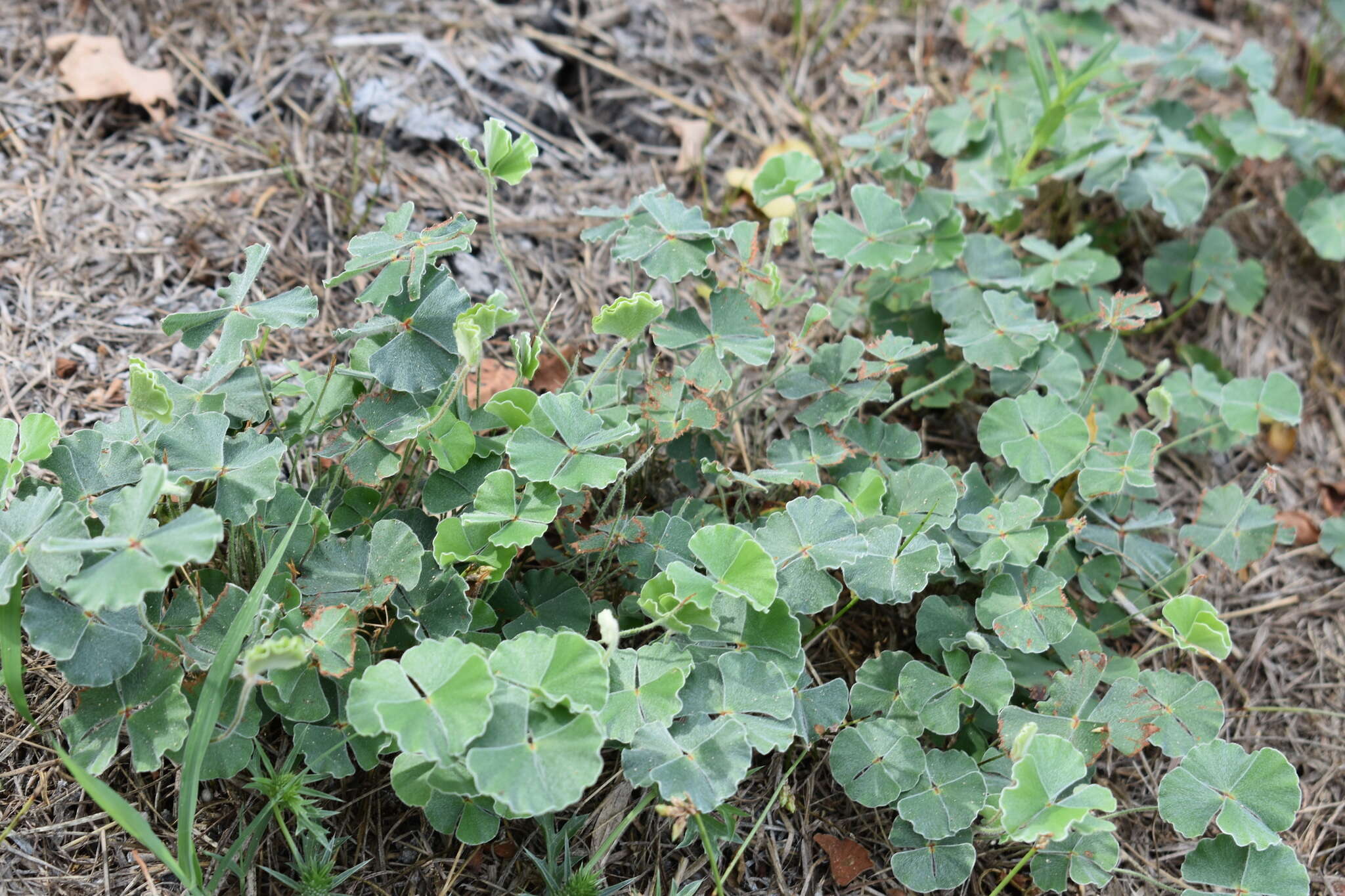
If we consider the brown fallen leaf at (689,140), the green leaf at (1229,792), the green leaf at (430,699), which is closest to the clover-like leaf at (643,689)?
the green leaf at (430,699)

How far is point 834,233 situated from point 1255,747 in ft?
5.00

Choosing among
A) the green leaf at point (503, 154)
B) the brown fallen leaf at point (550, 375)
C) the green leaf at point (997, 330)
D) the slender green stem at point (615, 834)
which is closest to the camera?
the slender green stem at point (615, 834)

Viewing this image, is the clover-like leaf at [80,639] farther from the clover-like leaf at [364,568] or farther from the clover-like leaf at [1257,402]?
the clover-like leaf at [1257,402]

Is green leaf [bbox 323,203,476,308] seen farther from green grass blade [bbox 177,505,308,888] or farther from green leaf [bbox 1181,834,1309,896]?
green leaf [bbox 1181,834,1309,896]

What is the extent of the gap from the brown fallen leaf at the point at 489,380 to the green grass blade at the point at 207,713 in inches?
29.1

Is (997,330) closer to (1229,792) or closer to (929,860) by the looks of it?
(1229,792)

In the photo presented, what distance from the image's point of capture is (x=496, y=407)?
1904 mm

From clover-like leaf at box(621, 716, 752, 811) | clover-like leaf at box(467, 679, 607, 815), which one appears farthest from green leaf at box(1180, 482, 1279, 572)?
clover-like leaf at box(467, 679, 607, 815)

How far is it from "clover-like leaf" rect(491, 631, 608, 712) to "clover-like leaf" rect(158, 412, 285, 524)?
52 centimetres

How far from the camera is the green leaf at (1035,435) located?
2.19 metres

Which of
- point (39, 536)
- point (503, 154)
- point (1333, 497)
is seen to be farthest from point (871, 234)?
point (39, 536)

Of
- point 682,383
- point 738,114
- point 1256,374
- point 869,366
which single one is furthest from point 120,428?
point 1256,374

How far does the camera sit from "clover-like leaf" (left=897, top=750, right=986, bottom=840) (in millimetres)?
1819

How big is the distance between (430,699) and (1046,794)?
1029mm
